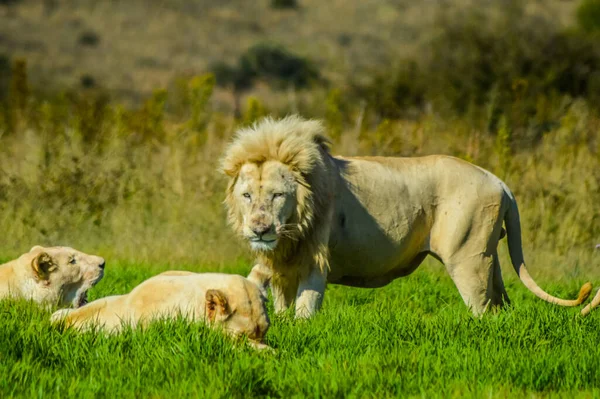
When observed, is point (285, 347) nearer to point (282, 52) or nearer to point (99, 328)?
point (99, 328)

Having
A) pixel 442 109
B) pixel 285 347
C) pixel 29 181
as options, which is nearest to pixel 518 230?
pixel 285 347

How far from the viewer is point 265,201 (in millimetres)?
7461

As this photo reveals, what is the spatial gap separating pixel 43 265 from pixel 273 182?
1804 millimetres

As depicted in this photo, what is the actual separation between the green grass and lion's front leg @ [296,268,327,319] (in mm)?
368

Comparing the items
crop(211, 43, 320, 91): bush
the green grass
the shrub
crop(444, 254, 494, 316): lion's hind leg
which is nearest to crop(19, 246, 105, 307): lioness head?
the green grass

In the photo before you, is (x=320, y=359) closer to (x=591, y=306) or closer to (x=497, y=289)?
(x=591, y=306)

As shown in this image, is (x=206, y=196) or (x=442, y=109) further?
(x=442, y=109)

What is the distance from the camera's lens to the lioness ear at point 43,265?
734 cm

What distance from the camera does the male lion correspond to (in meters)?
7.59

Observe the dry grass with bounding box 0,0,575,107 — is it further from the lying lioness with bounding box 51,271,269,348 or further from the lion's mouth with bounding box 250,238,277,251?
the lying lioness with bounding box 51,271,269,348

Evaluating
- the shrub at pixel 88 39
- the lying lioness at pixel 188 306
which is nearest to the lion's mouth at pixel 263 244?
the lying lioness at pixel 188 306

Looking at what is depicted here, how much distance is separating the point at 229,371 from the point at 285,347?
2.73 feet

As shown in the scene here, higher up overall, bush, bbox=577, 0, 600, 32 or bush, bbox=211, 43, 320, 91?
bush, bbox=577, 0, 600, 32

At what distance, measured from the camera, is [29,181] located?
12328 mm
